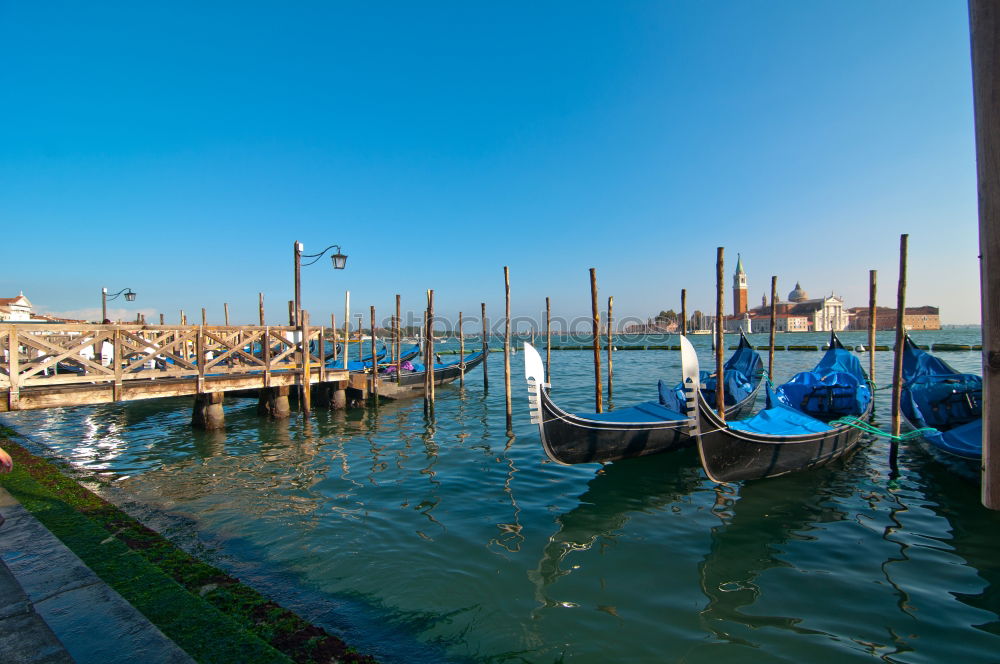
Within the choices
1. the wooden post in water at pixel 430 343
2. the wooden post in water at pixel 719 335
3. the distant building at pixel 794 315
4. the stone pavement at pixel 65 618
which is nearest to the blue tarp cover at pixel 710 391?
the wooden post in water at pixel 719 335

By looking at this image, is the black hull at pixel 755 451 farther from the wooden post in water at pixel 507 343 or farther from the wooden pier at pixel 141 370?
the wooden pier at pixel 141 370

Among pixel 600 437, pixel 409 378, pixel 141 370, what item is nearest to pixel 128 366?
pixel 141 370

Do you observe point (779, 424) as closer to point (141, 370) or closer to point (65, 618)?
point (65, 618)

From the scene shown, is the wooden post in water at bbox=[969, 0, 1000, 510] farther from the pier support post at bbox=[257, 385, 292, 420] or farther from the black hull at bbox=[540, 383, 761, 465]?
the pier support post at bbox=[257, 385, 292, 420]

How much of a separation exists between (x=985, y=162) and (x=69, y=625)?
425 centimetres

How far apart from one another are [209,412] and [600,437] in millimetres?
7898

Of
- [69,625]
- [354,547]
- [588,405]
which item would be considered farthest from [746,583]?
[588,405]

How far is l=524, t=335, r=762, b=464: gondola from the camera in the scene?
20.3 feet

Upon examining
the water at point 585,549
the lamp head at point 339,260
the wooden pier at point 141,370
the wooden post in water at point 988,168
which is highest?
the lamp head at point 339,260

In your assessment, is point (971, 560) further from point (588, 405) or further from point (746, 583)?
point (588, 405)

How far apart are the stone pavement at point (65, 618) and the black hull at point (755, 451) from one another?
5096mm

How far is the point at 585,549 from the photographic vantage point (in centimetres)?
457

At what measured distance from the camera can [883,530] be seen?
4.84 m

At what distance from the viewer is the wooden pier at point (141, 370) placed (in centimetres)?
716
